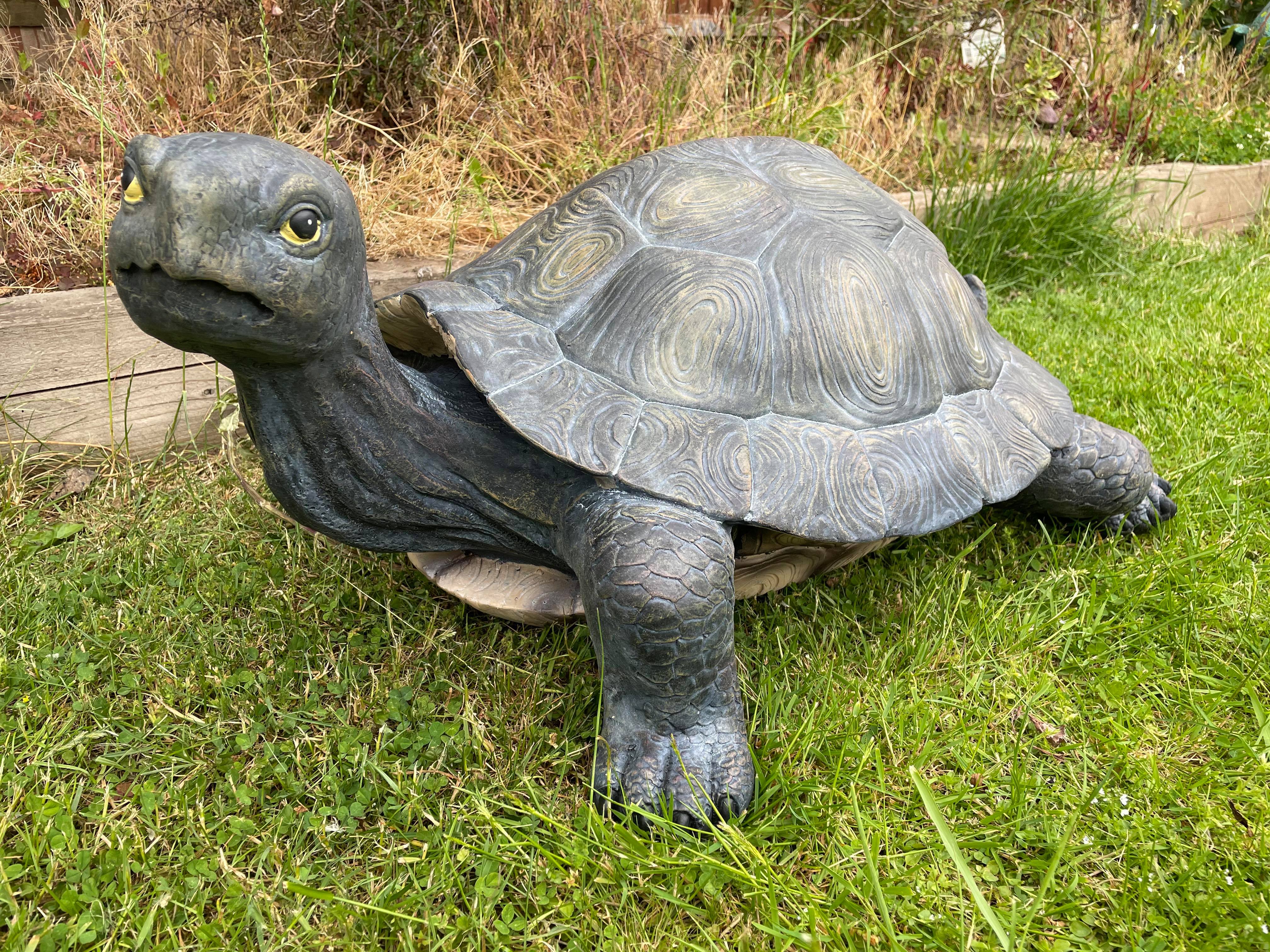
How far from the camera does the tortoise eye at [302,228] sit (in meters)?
1.32

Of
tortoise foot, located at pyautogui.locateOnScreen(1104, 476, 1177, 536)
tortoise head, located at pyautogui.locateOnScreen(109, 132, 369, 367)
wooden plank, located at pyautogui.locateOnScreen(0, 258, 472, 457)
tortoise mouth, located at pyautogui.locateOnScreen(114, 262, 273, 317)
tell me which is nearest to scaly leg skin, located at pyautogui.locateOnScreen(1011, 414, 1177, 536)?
tortoise foot, located at pyautogui.locateOnScreen(1104, 476, 1177, 536)

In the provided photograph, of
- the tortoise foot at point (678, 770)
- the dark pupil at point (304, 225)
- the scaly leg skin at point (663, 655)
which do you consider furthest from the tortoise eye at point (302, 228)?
the tortoise foot at point (678, 770)

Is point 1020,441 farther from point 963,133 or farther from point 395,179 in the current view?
point 963,133

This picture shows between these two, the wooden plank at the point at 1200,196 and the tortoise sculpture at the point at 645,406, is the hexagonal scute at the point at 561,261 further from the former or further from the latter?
the wooden plank at the point at 1200,196

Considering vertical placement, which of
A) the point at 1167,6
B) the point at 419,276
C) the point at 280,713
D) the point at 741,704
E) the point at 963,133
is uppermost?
the point at 1167,6

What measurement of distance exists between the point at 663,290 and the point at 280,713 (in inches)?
48.6

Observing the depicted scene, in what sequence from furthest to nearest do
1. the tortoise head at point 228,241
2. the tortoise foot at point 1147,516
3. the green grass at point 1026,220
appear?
the green grass at point 1026,220 < the tortoise foot at point 1147,516 < the tortoise head at point 228,241

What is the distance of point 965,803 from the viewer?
174 cm

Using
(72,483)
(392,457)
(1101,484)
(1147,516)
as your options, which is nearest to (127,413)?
(72,483)

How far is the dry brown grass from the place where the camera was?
3242 millimetres

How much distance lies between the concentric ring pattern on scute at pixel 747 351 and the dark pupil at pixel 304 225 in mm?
449

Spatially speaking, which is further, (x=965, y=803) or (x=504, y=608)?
(x=504, y=608)

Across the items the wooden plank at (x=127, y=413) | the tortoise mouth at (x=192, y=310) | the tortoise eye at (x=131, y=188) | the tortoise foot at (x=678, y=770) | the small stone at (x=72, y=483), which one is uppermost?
the tortoise eye at (x=131, y=188)

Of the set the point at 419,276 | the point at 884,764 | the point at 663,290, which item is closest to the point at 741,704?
the point at 884,764
